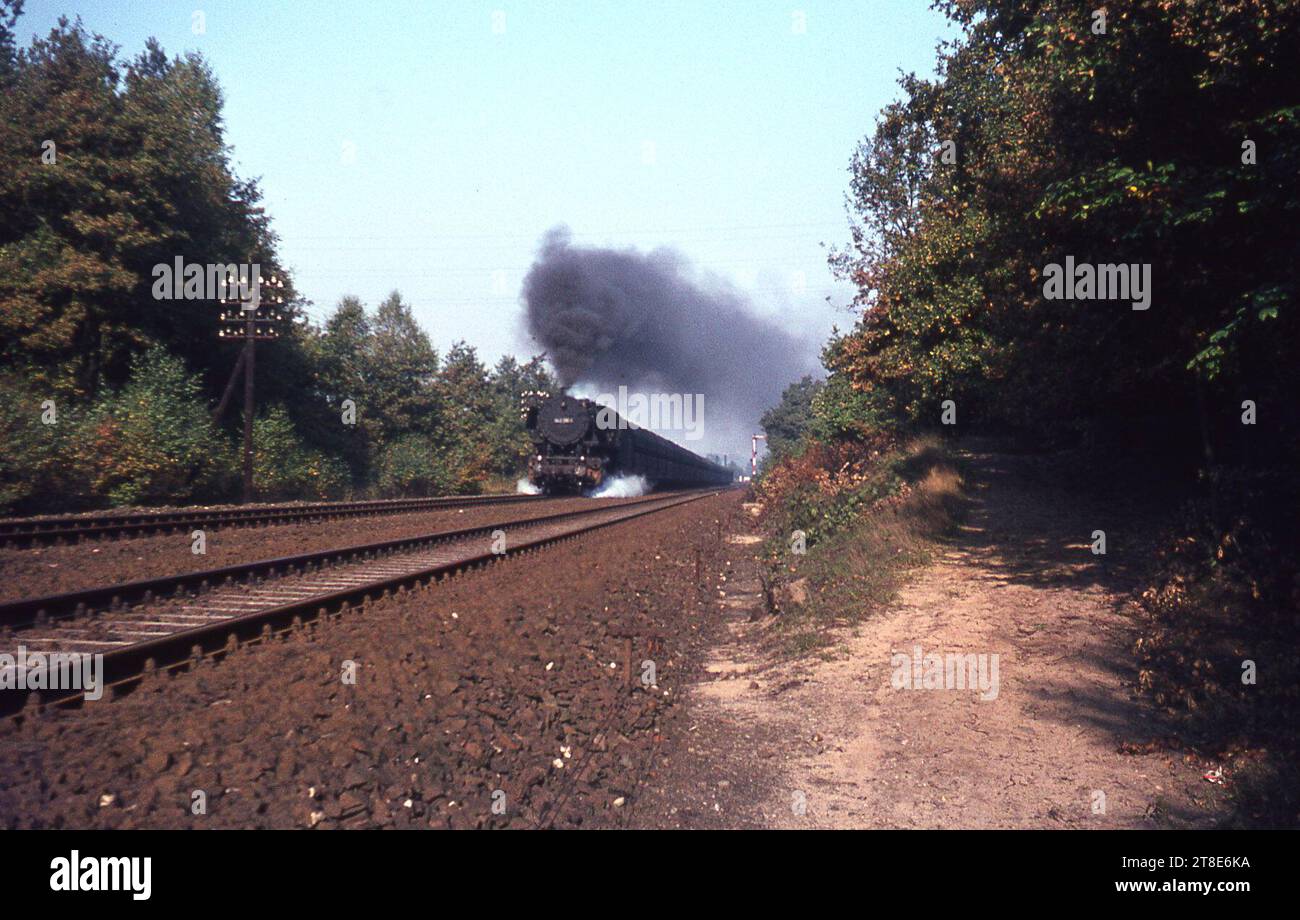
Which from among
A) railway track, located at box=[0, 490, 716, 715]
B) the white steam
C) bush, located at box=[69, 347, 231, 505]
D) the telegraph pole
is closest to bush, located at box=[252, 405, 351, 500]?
the telegraph pole

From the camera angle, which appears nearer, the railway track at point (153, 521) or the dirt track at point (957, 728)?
the dirt track at point (957, 728)

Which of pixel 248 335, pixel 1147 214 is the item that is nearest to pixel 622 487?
pixel 248 335

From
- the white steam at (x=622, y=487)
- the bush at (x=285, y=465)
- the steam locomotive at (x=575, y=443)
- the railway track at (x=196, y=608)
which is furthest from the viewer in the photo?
the white steam at (x=622, y=487)

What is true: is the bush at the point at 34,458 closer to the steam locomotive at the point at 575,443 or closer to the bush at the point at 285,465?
the bush at the point at 285,465

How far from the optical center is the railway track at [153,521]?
45.1ft

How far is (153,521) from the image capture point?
1694 centimetres

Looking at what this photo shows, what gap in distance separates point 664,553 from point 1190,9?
11.6 metres

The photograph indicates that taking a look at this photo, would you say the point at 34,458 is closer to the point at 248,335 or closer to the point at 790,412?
the point at 248,335

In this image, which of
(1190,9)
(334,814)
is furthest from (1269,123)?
(334,814)

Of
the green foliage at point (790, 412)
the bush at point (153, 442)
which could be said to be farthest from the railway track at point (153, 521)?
the green foliage at point (790, 412)

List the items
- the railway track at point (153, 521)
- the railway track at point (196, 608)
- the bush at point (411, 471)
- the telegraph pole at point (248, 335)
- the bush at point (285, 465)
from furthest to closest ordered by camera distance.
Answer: the bush at point (411, 471) → the bush at point (285, 465) → the telegraph pole at point (248, 335) → the railway track at point (153, 521) → the railway track at point (196, 608)

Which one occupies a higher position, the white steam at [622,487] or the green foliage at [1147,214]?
the green foliage at [1147,214]

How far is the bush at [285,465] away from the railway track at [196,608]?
18.6 m

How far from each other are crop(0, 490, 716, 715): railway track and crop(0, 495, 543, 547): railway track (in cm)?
489
